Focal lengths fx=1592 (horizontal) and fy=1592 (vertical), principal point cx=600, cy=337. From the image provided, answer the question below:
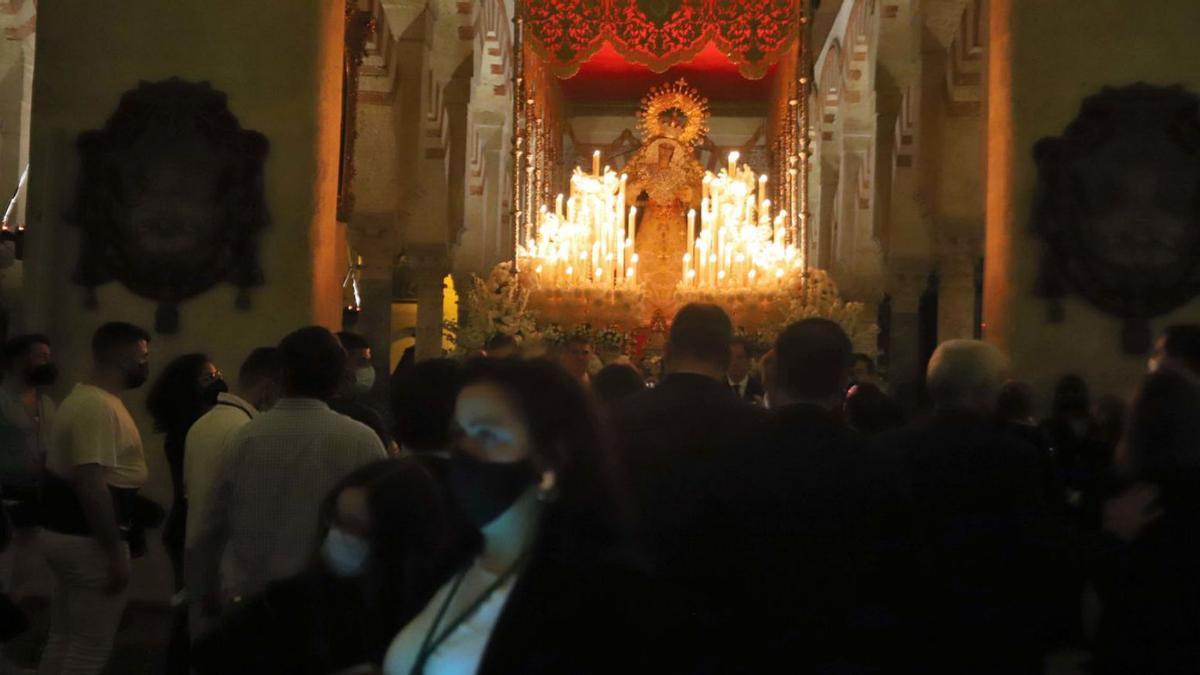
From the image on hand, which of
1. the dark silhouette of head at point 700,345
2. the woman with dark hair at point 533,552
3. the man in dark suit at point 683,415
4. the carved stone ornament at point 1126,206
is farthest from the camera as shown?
the carved stone ornament at point 1126,206

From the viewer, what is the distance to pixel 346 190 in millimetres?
11055

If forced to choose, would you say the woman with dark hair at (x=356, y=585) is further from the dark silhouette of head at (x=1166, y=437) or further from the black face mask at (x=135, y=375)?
the black face mask at (x=135, y=375)

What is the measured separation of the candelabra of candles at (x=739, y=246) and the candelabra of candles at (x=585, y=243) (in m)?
0.81

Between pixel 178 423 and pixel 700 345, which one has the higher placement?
pixel 700 345

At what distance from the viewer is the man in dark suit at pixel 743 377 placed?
32.5ft

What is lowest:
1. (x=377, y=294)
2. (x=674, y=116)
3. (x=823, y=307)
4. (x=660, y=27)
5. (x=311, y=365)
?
(x=311, y=365)

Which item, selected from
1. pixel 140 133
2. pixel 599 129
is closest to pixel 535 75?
pixel 599 129

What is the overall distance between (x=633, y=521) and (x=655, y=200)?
827 inches

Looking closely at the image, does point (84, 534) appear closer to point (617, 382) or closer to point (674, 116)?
point (617, 382)

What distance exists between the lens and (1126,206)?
8.44m

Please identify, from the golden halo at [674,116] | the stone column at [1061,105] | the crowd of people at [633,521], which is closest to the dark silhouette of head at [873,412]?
the crowd of people at [633,521]

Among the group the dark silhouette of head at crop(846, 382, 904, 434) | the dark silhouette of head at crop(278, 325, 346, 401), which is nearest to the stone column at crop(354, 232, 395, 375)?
the dark silhouette of head at crop(846, 382, 904, 434)

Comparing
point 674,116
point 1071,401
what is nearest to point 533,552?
point 1071,401

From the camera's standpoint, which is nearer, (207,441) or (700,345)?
(700,345)
